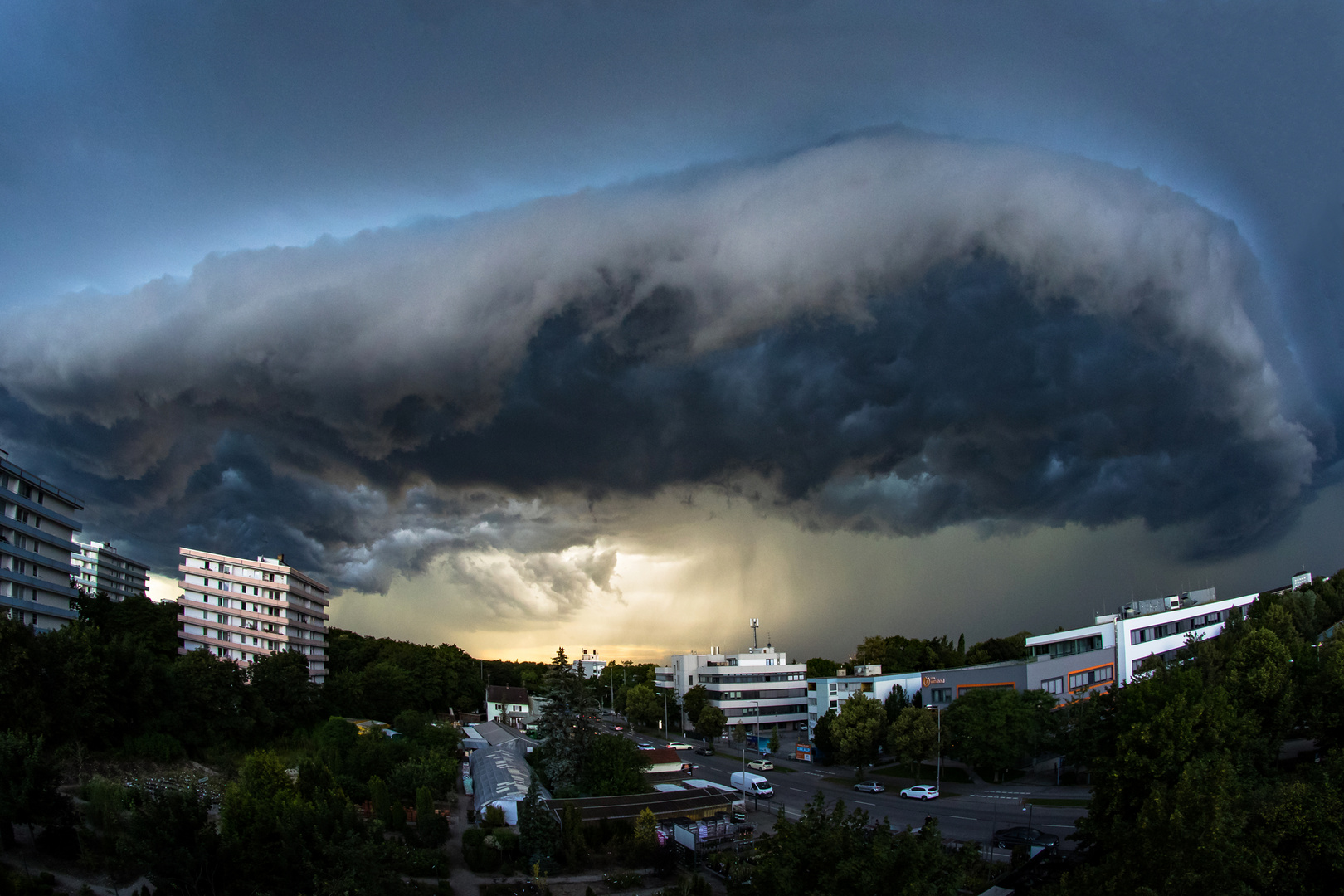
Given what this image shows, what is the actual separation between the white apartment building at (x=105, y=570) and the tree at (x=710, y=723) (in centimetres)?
12273

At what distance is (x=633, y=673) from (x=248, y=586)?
77.7m

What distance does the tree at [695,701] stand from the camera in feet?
344

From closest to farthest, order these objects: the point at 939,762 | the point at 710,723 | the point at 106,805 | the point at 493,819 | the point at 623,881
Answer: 1. the point at 106,805
2. the point at 623,881
3. the point at 493,819
4. the point at 939,762
5. the point at 710,723

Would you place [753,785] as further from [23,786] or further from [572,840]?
[23,786]

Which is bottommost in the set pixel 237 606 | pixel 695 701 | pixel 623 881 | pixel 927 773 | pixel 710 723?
pixel 710 723

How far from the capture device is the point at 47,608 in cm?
7056

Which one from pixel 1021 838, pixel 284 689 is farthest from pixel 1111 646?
pixel 284 689

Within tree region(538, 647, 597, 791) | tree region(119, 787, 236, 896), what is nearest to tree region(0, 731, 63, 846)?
tree region(119, 787, 236, 896)

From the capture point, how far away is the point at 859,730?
69250 millimetres

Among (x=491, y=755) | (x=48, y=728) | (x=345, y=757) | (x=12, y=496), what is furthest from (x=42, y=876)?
(x=12, y=496)

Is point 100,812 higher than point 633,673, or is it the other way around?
point 100,812

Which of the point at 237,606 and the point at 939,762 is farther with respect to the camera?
the point at 237,606

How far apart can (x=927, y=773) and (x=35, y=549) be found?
266 ft

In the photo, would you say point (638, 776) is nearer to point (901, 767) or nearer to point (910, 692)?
point (901, 767)
